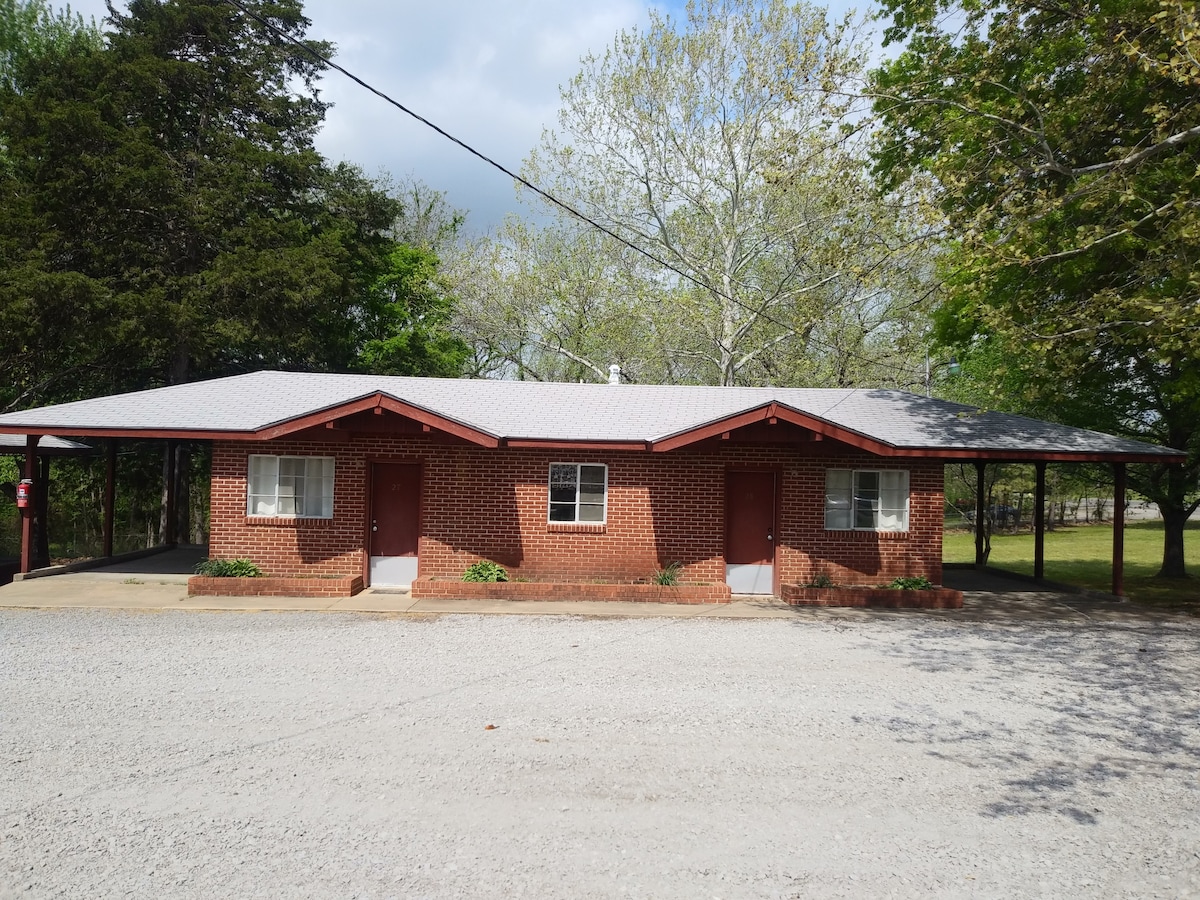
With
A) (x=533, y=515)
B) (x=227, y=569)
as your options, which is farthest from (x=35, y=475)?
(x=533, y=515)

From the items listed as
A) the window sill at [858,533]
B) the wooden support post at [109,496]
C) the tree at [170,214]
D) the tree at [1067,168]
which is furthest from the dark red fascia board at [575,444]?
the tree at [170,214]

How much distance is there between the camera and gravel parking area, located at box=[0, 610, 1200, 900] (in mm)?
4676

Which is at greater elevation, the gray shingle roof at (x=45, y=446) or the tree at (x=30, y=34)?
the tree at (x=30, y=34)

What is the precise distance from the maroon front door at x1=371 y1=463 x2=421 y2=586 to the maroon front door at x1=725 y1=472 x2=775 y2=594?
597 centimetres

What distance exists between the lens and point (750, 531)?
15.6 metres

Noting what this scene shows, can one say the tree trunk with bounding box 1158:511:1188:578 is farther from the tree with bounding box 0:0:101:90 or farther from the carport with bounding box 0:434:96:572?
the tree with bounding box 0:0:101:90

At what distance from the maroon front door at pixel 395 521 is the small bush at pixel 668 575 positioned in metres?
4.58

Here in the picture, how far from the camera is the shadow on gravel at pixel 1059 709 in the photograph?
6.21 m

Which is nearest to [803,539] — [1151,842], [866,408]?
[866,408]

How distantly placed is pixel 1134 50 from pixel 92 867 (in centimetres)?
1229

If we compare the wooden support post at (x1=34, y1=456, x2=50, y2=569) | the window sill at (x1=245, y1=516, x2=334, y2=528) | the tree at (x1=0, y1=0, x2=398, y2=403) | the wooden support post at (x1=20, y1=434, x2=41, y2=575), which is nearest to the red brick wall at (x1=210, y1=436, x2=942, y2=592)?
the window sill at (x1=245, y1=516, x2=334, y2=528)

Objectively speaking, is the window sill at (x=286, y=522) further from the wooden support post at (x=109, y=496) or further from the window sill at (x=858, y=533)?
the window sill at (x=858, y=533)

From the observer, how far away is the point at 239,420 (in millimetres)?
14992

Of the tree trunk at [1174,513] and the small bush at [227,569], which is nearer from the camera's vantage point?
the small bush at [227,569]
